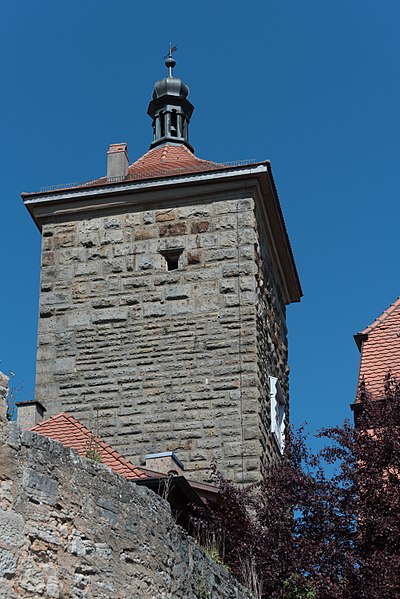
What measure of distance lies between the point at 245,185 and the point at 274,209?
0.95 meters

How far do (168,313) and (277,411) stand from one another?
2.53m

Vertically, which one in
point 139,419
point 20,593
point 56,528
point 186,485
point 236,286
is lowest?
point 20,593

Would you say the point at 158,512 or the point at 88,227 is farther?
the point at 88,227

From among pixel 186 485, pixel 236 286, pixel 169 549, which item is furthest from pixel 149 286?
pixel 169 549

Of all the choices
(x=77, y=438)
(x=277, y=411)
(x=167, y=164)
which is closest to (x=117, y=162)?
(x=167, y=164)

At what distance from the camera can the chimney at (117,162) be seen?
757 inches

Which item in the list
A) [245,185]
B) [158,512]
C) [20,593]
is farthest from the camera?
[245,185]

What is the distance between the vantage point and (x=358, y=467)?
13.1m

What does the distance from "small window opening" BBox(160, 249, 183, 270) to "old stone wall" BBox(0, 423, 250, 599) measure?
9.65 meters

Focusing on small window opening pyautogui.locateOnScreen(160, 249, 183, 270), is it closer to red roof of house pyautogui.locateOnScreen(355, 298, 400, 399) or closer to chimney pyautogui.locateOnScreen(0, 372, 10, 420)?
red roof of house pyautogui.locateOnScreen(355, 298, 400, 399)

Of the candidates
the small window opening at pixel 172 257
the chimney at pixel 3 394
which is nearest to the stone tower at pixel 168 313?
the small window opening at pixel 172 257

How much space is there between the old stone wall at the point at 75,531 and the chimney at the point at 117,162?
447 inches

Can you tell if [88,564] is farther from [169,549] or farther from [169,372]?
[169,372]

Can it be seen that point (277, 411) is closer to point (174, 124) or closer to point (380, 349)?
point (380, 349)
